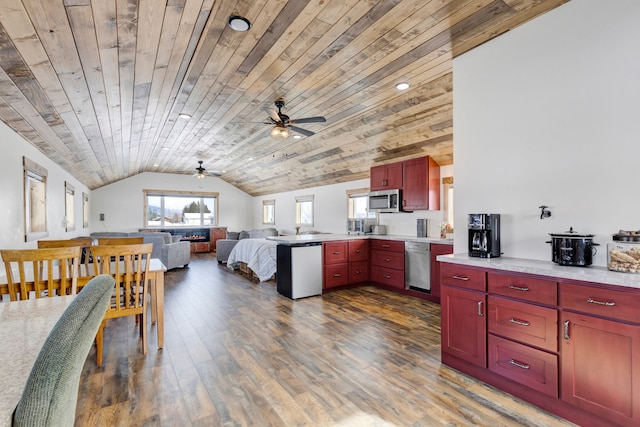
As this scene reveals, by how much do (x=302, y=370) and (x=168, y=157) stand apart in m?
6.67

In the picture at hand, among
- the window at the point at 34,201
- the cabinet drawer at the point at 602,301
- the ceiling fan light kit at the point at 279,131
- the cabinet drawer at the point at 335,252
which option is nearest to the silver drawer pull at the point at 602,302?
the cabinet drawer at the point at 602,301

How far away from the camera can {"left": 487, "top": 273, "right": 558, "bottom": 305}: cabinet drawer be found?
203cm

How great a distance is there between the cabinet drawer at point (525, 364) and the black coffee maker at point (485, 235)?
2.16ft

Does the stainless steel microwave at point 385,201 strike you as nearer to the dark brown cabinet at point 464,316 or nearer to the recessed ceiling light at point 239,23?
the dark brown cabinet at point 464,316

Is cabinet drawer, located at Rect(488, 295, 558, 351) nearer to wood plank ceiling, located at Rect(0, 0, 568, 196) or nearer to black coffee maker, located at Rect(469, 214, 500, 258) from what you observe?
black coffee maker, located at Rect(469, 214, 500, 258)

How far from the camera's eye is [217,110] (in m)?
4.27

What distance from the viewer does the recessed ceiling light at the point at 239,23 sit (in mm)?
2244

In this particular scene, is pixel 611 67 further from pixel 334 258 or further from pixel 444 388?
pixel 334 258

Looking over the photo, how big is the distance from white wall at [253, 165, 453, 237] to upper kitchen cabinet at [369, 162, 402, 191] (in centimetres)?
63

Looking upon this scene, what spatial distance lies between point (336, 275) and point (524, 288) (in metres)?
3.20

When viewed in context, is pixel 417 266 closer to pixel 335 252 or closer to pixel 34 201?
pixel 335 252

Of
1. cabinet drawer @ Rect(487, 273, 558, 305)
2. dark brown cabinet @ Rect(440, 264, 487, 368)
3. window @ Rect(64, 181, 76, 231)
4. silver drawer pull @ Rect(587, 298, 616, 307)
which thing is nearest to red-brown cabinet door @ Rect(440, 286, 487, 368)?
dark brown cabinet @ Rect(440, 264, 487, 368)

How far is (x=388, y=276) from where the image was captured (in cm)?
519

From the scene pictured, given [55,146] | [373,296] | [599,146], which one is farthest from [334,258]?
[55,146]
